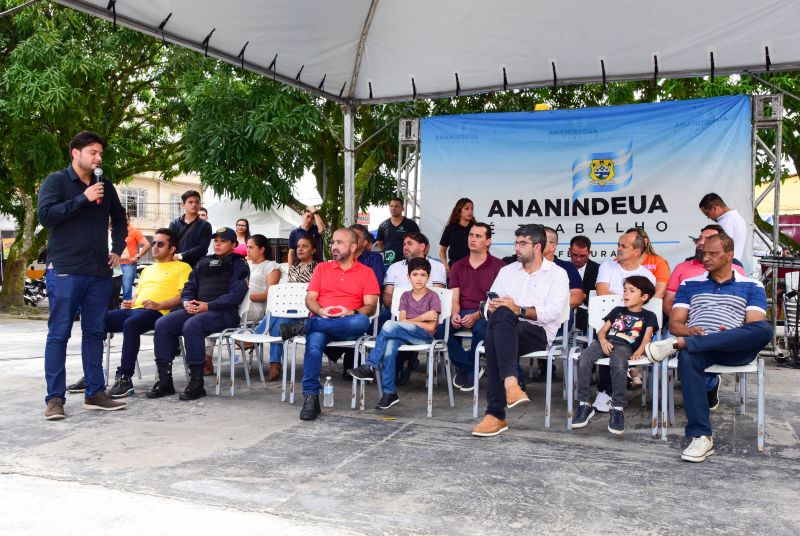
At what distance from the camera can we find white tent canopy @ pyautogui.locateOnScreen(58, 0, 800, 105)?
20.1 ft

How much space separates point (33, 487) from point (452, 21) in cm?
530

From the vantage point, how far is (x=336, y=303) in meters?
5.44

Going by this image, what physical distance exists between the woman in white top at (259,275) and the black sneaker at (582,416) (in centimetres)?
305

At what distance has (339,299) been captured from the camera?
5445 millimetres

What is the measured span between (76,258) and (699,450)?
3.98 m

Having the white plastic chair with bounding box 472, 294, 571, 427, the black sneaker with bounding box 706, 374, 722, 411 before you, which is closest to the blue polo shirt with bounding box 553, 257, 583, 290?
the white plastic chair with bounding box 472, 294, 571, 427

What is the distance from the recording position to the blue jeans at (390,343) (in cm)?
507

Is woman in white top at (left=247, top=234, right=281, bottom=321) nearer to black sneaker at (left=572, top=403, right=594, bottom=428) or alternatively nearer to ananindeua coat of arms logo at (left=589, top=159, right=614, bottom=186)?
black sneaker at (left=572, top=403, right=594, bottom=428)

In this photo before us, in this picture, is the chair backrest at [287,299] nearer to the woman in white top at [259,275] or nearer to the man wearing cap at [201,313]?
the man wearing cap at [201,313]

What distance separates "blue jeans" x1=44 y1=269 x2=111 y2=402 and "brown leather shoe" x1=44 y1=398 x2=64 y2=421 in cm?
3

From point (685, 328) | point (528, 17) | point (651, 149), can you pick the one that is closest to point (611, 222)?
point (651, 149)

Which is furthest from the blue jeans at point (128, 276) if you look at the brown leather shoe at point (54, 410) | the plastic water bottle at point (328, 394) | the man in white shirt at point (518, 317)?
the man in white shirt at point (518, 317)

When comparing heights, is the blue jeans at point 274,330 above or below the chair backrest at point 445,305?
below

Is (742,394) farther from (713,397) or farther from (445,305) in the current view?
(445,305)
